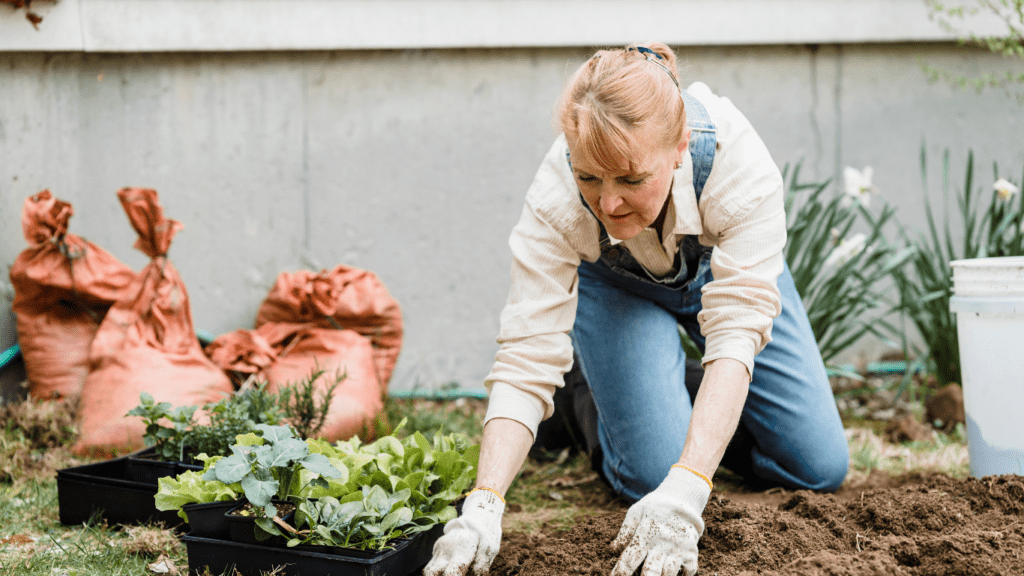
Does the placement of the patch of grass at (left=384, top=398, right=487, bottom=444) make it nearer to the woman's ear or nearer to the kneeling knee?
the kneeling knee

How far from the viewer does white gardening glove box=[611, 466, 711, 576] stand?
4.39 ft

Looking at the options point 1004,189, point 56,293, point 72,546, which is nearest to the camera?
point 72,546

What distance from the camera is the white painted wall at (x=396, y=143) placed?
297cm

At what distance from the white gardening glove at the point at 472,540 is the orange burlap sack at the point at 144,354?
1317 mm

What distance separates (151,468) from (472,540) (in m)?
0.89

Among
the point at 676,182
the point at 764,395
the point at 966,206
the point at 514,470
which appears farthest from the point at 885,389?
the point at 514,470

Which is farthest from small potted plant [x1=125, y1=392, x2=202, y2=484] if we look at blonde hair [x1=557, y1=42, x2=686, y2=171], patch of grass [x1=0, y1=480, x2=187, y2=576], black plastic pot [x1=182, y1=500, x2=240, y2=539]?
blonde hair [x1=557, y1=42, x2=686, y2=171]

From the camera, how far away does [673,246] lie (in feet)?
6.05

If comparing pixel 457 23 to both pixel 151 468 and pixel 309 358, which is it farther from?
pixel 151 468

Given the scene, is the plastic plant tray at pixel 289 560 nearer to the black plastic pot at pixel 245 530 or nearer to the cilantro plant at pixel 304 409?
the black plastic pot at pixel 245 530

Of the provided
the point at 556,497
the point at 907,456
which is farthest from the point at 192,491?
the point at 907,456

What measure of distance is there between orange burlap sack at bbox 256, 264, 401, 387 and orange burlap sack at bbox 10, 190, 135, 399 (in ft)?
1.74

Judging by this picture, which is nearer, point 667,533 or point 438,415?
point 667,533

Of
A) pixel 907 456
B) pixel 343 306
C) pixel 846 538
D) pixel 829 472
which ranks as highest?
pixel 343 306
